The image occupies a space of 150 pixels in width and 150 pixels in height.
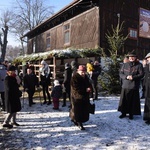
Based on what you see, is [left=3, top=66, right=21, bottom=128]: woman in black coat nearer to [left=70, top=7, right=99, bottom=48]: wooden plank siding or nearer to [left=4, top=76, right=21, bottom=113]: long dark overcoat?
[left=4, top=76, right=21, bottom=113]: long dark overcoat

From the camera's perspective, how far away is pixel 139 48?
16.7 m

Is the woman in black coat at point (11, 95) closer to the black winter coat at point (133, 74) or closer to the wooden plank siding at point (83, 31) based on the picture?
the black winter coat at point (133, 74)

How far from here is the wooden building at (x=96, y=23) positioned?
46.7ft

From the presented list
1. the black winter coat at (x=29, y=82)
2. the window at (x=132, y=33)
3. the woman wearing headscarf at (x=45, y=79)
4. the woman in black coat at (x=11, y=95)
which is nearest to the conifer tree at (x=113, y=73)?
the woman wearing headscarf at (x=45, y=79)

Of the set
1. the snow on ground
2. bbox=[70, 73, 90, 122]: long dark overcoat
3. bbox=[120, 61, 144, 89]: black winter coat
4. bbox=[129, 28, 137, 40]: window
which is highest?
bbox=[129, 28, 137, 40]: window

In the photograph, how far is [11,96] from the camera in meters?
5.83

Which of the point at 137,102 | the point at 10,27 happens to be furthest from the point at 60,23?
the point at 10,27

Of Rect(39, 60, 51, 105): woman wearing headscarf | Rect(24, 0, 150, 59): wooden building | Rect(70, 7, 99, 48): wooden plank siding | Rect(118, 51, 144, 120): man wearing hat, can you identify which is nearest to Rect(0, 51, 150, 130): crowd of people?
Rect(118, 51, 144, 120): man wearing hat

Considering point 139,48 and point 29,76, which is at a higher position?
point 139,48

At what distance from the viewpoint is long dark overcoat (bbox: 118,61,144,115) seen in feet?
21.4

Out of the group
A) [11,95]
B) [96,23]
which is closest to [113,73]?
[96,23]

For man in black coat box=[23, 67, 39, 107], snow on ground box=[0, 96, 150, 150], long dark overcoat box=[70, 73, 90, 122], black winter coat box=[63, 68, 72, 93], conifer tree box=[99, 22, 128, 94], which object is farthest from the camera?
conifer tree box=[99, 22, 128, 94]

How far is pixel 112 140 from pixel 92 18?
1107 centimetres

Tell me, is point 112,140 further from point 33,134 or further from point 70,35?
point 70,35
